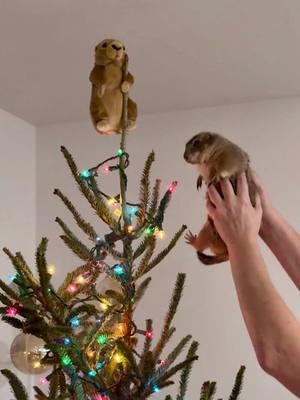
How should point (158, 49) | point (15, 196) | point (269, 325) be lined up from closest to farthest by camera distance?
1. point (269, 325)
2. point (158, 49)
3. point (15, 196)

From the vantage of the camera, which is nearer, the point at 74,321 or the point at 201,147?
the point at 74,321

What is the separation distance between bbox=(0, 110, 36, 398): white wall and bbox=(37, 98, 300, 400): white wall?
77mm

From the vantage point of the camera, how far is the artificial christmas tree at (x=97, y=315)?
2.91 feet

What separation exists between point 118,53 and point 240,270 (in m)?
0.45

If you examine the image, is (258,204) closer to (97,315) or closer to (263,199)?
(263,199)

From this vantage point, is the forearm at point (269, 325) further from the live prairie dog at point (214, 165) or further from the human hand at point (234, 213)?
the live prairie dog at point (214, 165)

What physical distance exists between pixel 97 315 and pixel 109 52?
480 mm

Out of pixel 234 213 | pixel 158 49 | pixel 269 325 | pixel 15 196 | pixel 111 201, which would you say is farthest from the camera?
pixel 15 196

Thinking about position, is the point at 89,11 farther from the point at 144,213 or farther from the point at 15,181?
the point at 15,181

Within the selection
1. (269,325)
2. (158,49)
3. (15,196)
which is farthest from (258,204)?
(15,196)

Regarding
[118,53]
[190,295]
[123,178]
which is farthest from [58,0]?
[190,295]

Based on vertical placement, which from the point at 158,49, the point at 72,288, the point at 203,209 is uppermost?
the point at 158,49

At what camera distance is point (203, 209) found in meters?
2.43

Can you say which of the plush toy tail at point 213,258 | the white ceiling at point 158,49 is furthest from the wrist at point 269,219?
the white ceiling at point 158,49
